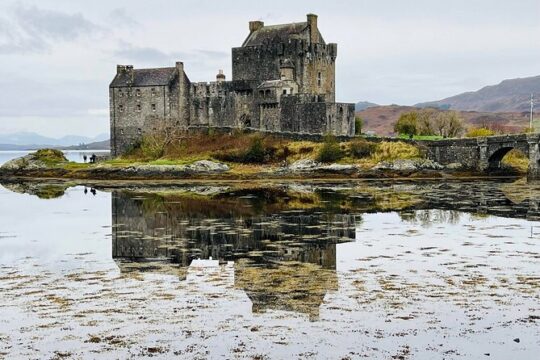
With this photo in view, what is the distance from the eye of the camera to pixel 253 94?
55.4 metres

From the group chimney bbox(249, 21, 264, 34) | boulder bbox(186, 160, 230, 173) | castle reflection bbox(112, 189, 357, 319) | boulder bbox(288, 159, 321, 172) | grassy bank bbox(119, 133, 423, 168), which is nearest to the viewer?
castle reflection bbox(112, 189, 357, 319)

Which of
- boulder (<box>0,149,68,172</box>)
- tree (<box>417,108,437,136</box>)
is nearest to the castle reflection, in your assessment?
boulder (<box>0,149,68,172</box>)

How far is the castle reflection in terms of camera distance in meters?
15.3

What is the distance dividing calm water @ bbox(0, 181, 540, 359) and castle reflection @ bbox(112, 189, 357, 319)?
0.06 metres

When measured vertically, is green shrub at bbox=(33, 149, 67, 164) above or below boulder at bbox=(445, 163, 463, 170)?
above

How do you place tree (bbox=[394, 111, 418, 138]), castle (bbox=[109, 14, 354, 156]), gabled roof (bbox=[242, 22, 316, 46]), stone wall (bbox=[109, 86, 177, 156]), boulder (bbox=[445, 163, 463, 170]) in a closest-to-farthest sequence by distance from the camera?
boulder (bbox=[445, 163, 463, 170]), castle (bbox=[109, 14, 354, 156]), gabled roof (bbox=[242, 22, 316, 46]), stone wall (bbox=[109, 86, 177, 156]), tree (bbox=[394, 111, 418, 138])

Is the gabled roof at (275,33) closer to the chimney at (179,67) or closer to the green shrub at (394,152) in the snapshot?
the chimney at (179,67)

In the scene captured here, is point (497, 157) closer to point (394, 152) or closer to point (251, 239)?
point (394, 152)

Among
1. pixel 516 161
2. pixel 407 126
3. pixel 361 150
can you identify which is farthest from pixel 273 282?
pixel 407 126

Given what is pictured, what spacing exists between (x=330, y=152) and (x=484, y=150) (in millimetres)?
11250

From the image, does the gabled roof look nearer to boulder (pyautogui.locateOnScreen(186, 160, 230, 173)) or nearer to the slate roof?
the slate roof

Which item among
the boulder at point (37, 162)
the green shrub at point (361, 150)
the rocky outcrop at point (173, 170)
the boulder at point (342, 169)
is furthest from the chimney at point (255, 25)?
the boulder at point (37, 162)

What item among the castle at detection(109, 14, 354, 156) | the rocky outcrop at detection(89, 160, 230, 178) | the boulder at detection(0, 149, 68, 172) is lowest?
the rocky outcrop at detection(89, 160, 230, 178)

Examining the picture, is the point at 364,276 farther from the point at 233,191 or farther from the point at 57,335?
the point at 233,191
